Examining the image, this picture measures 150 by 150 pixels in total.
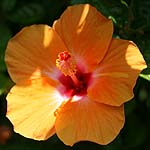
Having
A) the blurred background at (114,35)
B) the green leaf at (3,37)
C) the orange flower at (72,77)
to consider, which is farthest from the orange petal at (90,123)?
the green leaf at (3,37)

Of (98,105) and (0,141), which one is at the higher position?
(98,105)

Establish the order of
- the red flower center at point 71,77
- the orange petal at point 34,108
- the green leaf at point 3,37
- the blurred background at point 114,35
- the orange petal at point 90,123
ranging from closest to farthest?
the orange petal at point 90,123
the orange petal at point 34,108
the red flower center at point 71,77
the blurred background at point 114,35
the green leaf at point 3,37

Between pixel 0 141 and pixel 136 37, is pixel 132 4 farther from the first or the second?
pixel 0 141

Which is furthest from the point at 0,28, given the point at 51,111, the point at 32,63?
the point at 51,111

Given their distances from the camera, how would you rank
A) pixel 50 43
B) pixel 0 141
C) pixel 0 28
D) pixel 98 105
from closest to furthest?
pixel 98 105
pixel 50 43
pixel 0 28
pixel 0 141

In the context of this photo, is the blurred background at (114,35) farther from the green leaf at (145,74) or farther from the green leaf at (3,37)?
the green leaf at (145,74)

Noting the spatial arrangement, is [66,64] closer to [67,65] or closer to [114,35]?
[67,65]

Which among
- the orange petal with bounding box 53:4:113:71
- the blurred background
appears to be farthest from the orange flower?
the blurred background

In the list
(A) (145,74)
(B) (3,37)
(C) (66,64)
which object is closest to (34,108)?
(C) (66,64)
